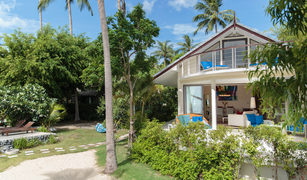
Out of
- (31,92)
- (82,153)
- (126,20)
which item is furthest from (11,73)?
(126,20)

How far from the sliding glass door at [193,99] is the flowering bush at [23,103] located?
9.86 metres

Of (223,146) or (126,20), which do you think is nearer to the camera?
(223,146)

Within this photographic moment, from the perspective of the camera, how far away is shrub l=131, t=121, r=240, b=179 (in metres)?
5.45

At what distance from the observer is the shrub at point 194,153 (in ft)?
17.9

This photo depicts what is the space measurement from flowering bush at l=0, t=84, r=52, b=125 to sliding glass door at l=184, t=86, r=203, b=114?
32.3ft

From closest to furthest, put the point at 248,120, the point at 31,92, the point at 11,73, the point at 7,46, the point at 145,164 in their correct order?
1. the point at 145,164
2. the point at 248,120
3. the point at 31,92
4. the point at 11,73
5. the point at 7,46

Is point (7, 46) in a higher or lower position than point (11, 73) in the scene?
higher

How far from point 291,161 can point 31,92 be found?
14.7 m

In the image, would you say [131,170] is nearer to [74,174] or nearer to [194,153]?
[74,174]

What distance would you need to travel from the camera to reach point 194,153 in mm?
5828

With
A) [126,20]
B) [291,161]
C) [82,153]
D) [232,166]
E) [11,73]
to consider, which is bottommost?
[82,153]

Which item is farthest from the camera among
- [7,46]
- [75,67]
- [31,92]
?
[75,67]

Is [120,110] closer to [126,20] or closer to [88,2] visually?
[126,20]

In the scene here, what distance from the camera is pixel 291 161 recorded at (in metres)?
4.91
